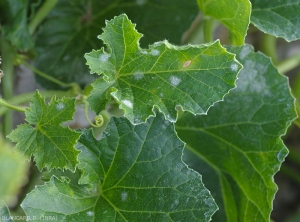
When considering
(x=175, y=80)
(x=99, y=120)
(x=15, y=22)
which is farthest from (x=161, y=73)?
(x=15, y=22)

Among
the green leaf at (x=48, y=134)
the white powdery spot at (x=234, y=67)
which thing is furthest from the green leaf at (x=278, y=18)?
the green leaf at (x=48, y=134)

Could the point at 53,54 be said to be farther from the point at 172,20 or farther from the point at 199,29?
the point at 199,29

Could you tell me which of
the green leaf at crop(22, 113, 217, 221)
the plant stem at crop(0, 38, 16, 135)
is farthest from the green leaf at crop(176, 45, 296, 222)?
the plant stem at crop(0, 38, 16, 135)

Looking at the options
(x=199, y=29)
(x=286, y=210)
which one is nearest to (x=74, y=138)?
(x=199, y=29)

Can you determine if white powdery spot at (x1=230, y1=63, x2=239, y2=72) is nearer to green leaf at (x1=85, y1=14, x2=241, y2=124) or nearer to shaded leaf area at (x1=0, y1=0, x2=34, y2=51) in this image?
green leaf at (x1=85, y1=14, x2=241, y2=124)

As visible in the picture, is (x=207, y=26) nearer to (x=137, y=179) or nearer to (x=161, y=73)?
(x=161, y=73)

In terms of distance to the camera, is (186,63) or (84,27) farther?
(84,27)
